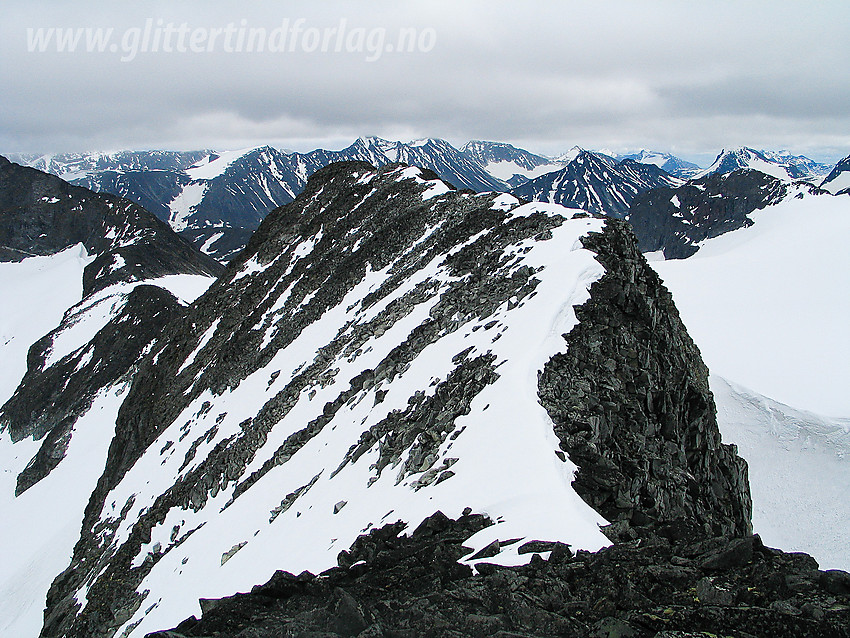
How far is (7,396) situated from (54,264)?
7410 cm

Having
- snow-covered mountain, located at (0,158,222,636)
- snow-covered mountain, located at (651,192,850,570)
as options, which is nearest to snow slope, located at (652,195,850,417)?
snow-covered mountain, located at (651,192,850,570)

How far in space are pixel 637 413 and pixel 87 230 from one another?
172 metres

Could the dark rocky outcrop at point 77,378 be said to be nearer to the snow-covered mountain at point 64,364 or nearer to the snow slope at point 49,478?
the snow-covered mountain at point 64,364

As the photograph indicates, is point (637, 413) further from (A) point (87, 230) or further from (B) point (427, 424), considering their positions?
(A) point (87, 230)

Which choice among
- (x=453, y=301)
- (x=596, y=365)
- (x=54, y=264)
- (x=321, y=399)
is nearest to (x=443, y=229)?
(x=453, y=301)

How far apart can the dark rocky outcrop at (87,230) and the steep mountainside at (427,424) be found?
74.7m

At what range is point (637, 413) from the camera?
14633 mm

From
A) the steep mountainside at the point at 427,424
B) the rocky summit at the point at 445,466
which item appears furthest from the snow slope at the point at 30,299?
the steep mountainside at the point at 427,424

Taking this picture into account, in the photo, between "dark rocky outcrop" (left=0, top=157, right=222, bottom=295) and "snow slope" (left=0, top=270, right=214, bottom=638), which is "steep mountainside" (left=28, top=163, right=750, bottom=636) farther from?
"dark rocky outcrop" (left=0, top=157, right=222, bottom=295)

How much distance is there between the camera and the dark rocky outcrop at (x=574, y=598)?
6117mm

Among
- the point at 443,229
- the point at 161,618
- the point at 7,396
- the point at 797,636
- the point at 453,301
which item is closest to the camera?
the point at 797,636

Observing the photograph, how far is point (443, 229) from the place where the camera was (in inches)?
1339

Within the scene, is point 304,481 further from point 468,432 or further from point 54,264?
point 54,264

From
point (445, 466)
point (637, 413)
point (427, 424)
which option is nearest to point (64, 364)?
point (427, 424)
